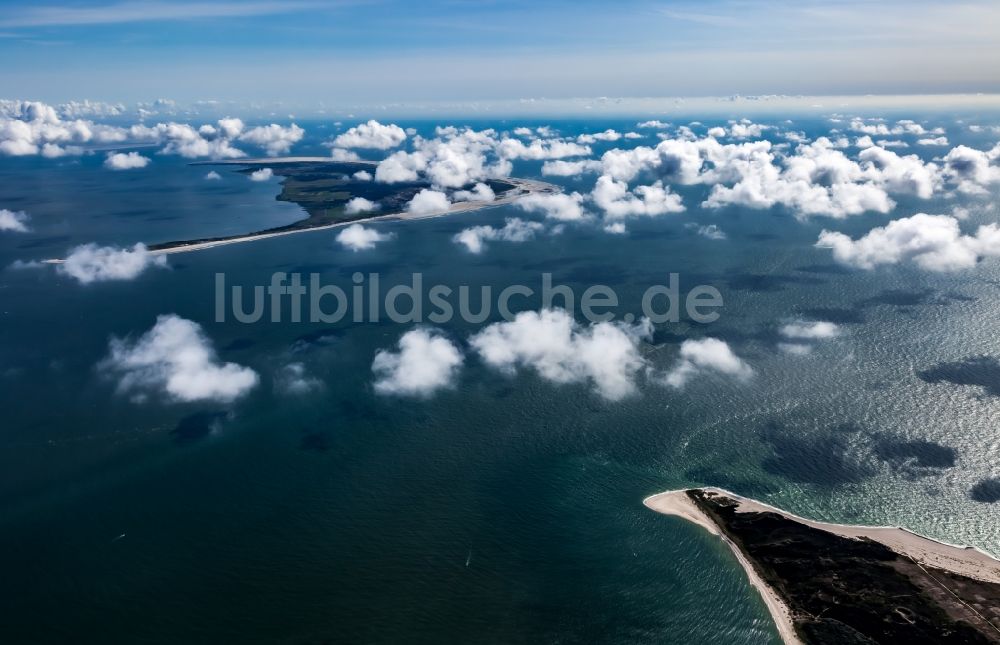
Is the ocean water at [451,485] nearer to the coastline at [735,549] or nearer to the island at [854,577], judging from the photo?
the coastline at [735,549]

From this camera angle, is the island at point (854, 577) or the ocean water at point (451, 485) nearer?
the island at point (854, 577)

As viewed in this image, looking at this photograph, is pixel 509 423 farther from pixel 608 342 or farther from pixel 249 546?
pixel 249 546

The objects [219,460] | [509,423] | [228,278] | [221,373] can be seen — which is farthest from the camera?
[228,278]

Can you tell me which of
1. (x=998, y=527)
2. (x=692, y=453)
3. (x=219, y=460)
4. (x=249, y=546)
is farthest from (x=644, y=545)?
(x=219, y=460)

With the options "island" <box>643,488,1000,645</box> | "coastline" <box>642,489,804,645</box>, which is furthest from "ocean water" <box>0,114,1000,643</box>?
"island" <box>643,488,1000,645</box>

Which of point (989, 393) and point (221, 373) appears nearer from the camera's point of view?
point (989, 393)

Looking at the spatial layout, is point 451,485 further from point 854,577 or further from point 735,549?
point 854,577

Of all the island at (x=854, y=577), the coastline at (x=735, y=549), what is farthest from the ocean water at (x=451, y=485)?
the island at (x=854, y=577)
